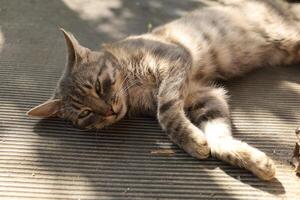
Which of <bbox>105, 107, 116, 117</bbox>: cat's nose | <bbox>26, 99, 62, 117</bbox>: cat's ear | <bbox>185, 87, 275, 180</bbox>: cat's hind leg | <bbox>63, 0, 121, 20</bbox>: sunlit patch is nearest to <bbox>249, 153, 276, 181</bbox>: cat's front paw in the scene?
<bbox>185, 87, 275, 180</bbox>: cat's hind leg

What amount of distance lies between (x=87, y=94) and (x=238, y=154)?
3.47ft

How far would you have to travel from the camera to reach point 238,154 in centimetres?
222

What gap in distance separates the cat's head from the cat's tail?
0.66 m

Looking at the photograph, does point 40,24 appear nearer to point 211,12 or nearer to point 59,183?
point 211,12

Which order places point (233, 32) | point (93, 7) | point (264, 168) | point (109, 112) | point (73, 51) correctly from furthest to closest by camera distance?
point (93, 7) → point (233, 32) → point (73, 51) → point (109, 112) → point (264, 168)

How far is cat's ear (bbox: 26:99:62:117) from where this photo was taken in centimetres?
263

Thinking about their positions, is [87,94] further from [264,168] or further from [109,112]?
Result: [264,168]

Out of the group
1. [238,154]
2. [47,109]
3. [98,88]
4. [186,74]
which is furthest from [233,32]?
[47,109]

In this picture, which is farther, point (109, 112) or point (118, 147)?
point (109, 112)

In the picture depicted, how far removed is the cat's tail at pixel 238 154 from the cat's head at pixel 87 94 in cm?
66

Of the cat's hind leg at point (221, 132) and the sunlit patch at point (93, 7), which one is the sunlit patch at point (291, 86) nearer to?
the cat's hind leg at point (221, 132)

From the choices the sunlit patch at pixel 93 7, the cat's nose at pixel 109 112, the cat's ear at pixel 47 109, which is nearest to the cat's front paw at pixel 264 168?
the cat's nose at pixel 109 112

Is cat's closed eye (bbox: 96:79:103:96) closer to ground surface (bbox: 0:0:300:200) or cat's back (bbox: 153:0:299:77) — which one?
ground surface (bbox: 0:0:300:200)

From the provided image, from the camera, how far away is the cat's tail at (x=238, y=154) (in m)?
2.14
